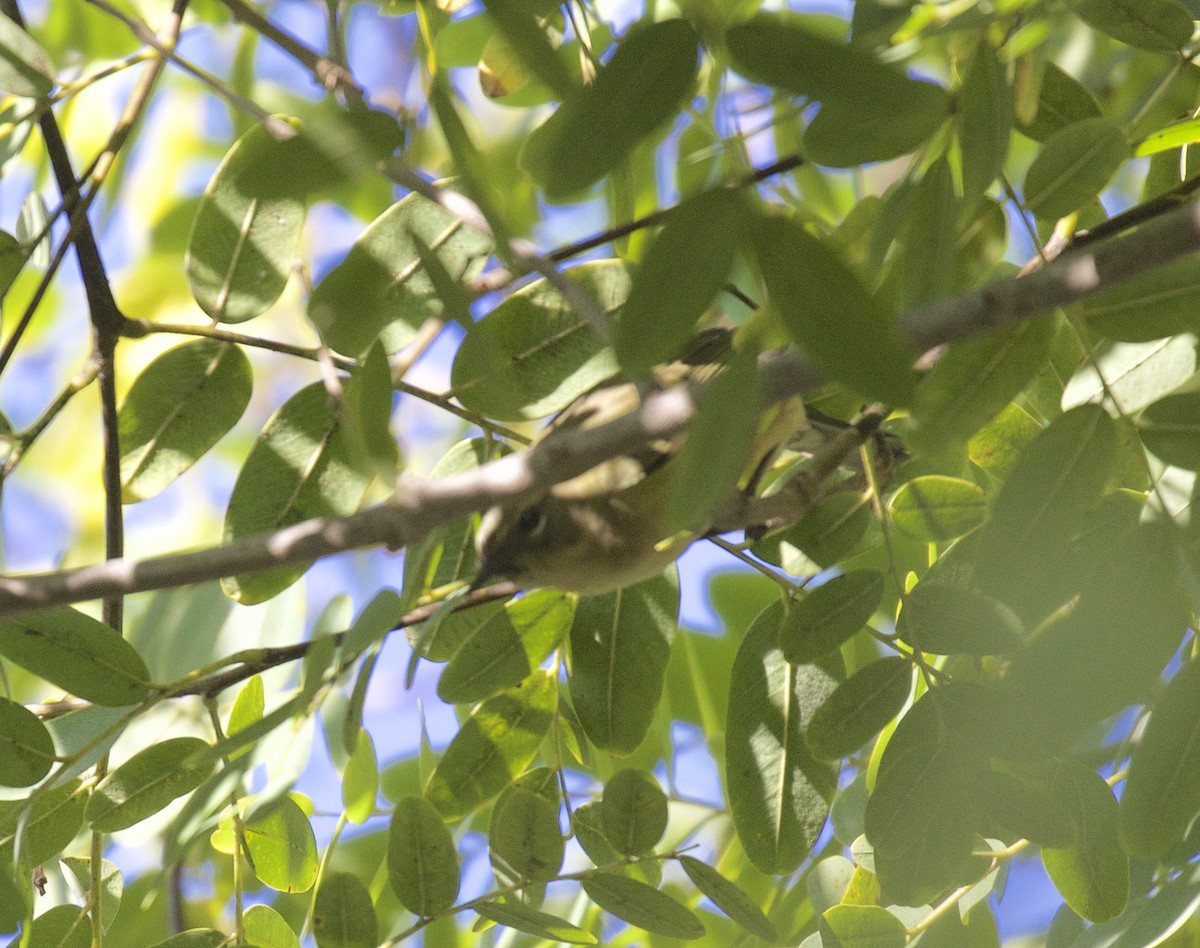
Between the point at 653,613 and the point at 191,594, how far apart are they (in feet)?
3.69

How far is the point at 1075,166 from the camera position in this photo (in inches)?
52.0

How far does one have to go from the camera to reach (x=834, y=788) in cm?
159

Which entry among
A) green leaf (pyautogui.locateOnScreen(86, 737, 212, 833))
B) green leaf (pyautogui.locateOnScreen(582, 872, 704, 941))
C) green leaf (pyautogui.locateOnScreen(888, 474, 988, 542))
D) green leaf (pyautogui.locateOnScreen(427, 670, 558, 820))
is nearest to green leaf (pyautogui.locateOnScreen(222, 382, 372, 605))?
green leaf (pyautogui.locateOnScreen(86, 737, 212, 833))

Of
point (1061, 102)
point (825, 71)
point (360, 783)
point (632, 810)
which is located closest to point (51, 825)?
point (360, 783)

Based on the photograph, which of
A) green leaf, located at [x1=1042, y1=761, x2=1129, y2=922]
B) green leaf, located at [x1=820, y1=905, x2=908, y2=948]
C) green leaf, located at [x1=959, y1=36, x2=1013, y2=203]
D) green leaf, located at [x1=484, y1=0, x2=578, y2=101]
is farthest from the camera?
green leaf, located at [x1=820, y1=905, x2=908, y2=948]

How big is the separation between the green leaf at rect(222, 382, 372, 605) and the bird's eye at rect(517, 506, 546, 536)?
23 centimetres

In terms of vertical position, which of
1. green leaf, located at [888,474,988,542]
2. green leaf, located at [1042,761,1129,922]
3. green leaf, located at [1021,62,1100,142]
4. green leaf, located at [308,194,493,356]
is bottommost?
green leaf, located at [1042,761,1129,922]

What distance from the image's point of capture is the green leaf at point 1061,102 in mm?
1553

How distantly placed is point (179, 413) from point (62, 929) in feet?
2.37

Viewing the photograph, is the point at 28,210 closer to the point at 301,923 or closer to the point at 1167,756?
the point at 301,923

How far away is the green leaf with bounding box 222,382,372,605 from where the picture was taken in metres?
1.64

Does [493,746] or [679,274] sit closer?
[679,274]

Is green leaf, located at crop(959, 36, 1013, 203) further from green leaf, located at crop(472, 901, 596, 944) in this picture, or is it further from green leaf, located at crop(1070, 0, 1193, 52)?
green leaf, located at crop(472, 901, 596, 944)

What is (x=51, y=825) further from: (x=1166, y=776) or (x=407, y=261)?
(x=1166, y=776)
